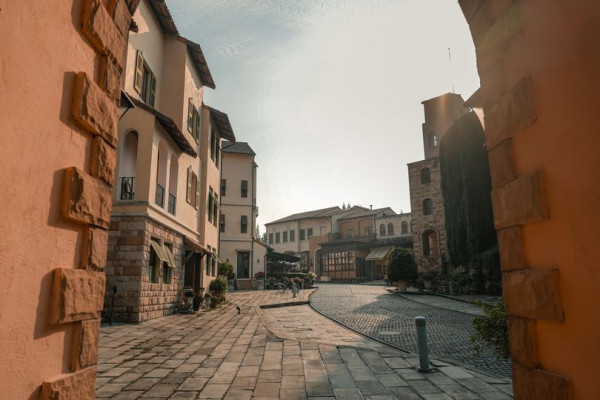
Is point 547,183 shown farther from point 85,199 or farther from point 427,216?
point 427,216

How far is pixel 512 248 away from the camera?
302 centimetres

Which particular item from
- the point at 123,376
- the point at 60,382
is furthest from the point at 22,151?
the point at 123,376

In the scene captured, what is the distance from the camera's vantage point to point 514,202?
2975mm

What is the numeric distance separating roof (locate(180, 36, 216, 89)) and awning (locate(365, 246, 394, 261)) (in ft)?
94.7

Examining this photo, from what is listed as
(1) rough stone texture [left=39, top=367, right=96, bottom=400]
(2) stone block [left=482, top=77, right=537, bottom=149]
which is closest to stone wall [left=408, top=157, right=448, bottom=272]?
(2) stone block [left=482, top=77, right=537, bottom=149]

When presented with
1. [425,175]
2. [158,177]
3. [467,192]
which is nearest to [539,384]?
[158,177]

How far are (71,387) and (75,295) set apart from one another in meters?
0.55

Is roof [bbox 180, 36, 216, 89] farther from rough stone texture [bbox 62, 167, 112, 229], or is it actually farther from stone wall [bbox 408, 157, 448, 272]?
stone wall [bbox 408, 157, 448, 272]

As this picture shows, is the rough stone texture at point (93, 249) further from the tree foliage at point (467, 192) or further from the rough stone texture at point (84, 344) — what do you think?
the tree foliage at point (467, 192)

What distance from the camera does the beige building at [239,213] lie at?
31.5 m

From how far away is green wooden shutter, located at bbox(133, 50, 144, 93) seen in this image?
41.6 ft

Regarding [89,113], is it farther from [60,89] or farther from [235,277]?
[235,277]

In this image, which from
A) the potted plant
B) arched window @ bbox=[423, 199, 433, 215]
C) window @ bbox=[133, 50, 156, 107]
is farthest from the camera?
arched window @ bbox=[423, 199, 433, 215]

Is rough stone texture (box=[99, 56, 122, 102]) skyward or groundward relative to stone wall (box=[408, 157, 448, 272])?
groundward
